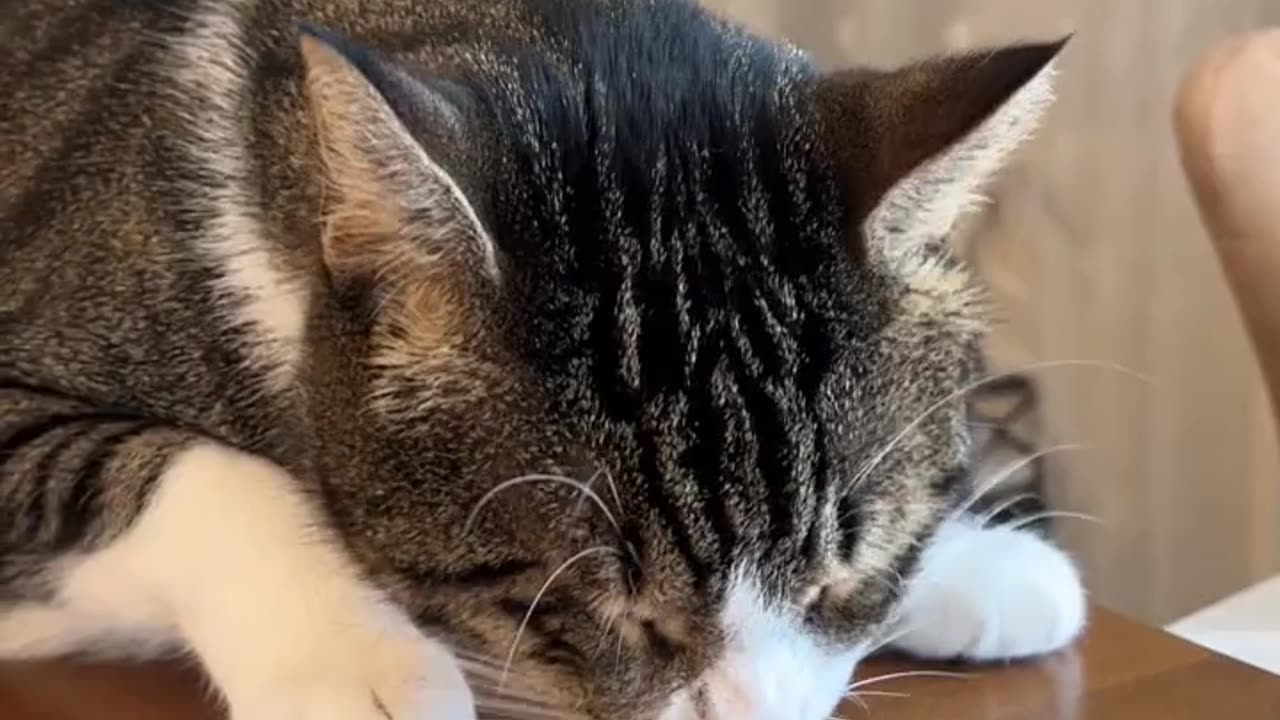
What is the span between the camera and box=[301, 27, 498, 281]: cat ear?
24.6 inches

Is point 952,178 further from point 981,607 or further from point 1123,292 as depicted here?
point 1123,292

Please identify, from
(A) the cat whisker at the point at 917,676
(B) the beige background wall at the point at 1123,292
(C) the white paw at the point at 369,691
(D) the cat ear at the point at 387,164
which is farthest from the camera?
(B) the beige background wall at the point at 1123,292

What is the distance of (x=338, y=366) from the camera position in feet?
2.46

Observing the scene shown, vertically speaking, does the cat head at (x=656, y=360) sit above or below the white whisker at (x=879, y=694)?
above

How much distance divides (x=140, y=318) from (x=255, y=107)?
0.12 m

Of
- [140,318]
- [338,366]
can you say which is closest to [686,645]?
[338,366]

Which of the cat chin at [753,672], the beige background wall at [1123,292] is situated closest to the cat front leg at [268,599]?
the cat chin at [753,672]

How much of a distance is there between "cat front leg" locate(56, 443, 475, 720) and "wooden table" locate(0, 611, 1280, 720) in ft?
0.11

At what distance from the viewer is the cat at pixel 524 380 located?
2.26 feet

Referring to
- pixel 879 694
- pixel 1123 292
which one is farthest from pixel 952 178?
pixel 1123 292

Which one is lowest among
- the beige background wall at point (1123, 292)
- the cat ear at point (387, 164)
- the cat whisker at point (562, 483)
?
the beige background wall at point (1123, 292)

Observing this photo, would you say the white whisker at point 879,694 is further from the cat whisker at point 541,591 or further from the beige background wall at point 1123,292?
the beige background wall at point 1123,292

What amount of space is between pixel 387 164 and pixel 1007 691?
40 centimetres

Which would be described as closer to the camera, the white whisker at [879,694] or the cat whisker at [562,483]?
the cat whisker at [562,483]
